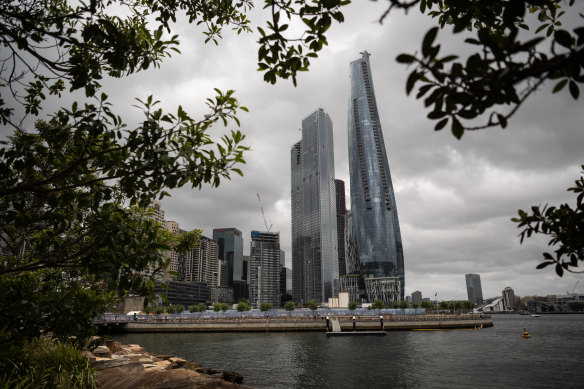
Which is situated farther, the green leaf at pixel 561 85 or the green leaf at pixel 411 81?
the green leaf at pixel 411 81

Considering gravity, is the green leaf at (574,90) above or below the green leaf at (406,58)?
below

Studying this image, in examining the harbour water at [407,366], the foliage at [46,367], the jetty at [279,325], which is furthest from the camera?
the jetty at [279,325]

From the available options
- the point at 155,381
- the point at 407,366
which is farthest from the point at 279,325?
the point at 155,381

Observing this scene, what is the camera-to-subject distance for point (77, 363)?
902cm

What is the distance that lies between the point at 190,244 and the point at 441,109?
59.5 ft

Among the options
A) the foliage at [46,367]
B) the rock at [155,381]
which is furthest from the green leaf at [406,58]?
the foliage at [46,367]

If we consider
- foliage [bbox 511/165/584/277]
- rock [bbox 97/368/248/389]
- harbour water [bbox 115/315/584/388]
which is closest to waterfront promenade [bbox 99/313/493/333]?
harbour water [bbox 115/315/584/388]

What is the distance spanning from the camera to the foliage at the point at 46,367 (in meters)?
7.85

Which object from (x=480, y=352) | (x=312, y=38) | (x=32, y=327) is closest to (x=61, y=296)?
(x=32, y=327)

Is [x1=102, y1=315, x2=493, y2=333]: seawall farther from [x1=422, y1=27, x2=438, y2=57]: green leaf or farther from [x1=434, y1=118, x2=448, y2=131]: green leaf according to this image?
[x1=422, y1=27, x2=438, y2=57]: green leaf

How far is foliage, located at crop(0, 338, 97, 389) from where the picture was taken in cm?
785

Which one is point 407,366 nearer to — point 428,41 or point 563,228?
point 563,228

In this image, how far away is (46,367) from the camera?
8.61 metres

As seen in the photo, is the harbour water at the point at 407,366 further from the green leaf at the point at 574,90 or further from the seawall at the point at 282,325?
the seawall at the point at 282,325
